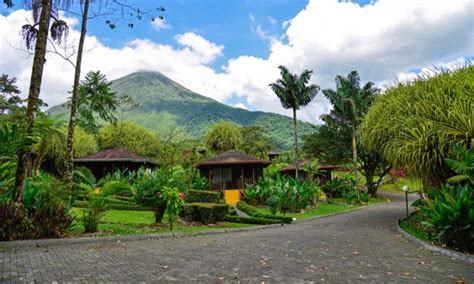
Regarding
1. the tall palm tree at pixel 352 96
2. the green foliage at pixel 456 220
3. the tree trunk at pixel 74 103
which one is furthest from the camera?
the tall palm tree at pixel 352 96

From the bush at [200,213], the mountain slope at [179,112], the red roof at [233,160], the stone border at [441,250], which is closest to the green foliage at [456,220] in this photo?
the stone border at [441,250]

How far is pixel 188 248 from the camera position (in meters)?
7.99

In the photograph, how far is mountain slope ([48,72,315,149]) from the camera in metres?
98.6

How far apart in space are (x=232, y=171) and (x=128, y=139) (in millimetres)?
18479

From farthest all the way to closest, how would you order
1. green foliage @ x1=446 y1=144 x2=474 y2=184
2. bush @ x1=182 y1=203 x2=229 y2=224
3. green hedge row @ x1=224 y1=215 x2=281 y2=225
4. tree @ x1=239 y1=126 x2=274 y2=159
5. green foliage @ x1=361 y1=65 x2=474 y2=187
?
1. tree @ x1=239 y1=126 x2=274 y2=159
2. green hedge row @ x1=224 y1=215 x2=281 y2=225
3. bush @ x1=182 y1=203 x2=229 y2=224
4. green foliage @ x1=361 y1=65 x2=474 y2=187
5. green foliage @ x1=446 y1=144 x2=474 y2=184

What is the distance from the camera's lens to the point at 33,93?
330 inches

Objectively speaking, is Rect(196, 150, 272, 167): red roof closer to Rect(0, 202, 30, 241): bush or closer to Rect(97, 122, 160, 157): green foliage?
Rect(97, 122, 160, 157): green foliage

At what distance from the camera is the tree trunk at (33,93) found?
806cm

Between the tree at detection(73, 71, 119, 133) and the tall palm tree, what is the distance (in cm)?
2638

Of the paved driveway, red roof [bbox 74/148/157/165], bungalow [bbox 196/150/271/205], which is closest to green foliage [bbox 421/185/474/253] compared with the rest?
the paved driveway

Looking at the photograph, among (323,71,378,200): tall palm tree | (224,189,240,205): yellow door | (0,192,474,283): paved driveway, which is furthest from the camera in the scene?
(323,71,378,200): tall palm tree

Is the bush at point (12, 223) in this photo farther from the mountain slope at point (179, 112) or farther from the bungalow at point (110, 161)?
the mountain slope at point (179, 112)

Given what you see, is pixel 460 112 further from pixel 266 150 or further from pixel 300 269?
pixel 266 150

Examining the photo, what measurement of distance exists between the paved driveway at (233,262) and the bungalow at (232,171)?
18646mm
